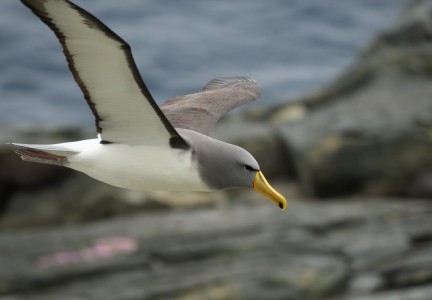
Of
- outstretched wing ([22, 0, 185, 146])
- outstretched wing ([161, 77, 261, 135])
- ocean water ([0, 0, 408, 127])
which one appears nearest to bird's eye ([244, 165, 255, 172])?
outstretched wing ([22, 0, 185, 146])

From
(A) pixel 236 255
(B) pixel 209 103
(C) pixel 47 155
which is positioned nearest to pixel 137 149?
(C) pixel 47 155

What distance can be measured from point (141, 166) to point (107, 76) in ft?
2.36

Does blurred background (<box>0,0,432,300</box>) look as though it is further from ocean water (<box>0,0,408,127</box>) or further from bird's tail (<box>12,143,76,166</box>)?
ocean water (<box>0,0,408,127</box>)

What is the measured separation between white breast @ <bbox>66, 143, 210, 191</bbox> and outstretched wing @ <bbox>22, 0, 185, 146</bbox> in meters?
0.08

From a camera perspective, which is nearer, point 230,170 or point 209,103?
point 230,170

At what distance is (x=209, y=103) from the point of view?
336 inches

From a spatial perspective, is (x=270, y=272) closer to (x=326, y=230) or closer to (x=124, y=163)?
(x=326, y=230)

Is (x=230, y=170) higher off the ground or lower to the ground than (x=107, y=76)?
lower

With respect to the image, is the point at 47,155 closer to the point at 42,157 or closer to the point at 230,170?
the point at 42,157

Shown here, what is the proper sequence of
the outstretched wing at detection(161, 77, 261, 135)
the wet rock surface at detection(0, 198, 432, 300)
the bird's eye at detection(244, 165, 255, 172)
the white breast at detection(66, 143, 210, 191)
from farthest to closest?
the wet rock surface at detection(0, 198, 432, 300) → the outstretched wing at detection(161, 77, 261, 135) → the bird's eye at detection(244, 165, 255, 172) → the white breast at detection(66, 143, 210, 191)

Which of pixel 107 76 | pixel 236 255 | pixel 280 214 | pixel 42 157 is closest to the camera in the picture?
pixel 107 76

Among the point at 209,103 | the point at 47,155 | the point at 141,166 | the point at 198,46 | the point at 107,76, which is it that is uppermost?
the point at 198,46

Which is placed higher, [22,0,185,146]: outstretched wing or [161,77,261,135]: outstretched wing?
[161,77,261,135]: outstretched wing

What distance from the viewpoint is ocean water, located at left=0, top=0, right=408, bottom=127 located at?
29.7m
